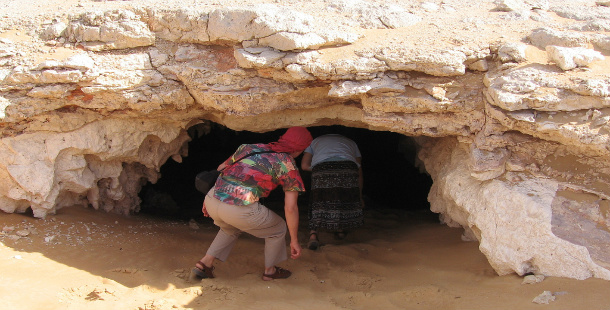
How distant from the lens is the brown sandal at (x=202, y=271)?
12.5 ft

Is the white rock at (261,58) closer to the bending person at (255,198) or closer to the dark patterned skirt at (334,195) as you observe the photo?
the bending person at (255,198)

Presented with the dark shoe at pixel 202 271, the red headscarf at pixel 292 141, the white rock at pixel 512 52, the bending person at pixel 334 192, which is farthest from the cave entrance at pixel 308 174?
the white rock at pixel 512 52

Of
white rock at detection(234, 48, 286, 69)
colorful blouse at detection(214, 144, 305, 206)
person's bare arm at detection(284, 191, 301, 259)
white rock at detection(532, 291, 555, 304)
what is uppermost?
white rock at detection(234, 48, 286, 69)

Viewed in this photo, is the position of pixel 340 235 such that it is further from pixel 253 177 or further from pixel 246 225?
pixel 253 177

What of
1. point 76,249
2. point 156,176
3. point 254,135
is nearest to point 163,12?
point 156,176

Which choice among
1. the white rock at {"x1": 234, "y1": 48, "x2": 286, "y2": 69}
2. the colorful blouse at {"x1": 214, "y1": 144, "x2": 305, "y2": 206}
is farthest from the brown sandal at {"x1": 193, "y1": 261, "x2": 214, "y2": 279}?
the white rock at {"x1": 234, "y1": 48, "x2": 286, "y2": 69}

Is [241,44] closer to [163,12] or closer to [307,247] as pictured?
[163,12]

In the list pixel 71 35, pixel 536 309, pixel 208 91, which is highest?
pixel 71 35

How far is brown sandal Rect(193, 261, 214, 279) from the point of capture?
380 cm

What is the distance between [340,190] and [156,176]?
2.10 metres

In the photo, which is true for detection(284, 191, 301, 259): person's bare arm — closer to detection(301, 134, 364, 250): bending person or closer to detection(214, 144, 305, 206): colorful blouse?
detection(214, 144, 305, 206): colorful blouse

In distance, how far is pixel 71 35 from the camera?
13.7 feet

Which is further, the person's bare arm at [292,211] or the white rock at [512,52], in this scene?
the person's bare arm at [292,211]

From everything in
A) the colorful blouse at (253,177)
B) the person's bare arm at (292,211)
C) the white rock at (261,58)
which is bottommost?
the person's bare arm at (292,211)
